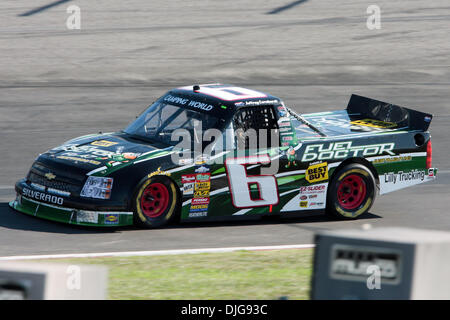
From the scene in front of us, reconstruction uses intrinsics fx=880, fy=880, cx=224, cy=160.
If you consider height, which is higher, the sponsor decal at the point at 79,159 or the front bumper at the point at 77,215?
the sponsor decal at the point at 79,159

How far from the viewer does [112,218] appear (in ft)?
31.8

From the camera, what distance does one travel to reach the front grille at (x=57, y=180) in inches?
381

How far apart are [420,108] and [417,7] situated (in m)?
11.4

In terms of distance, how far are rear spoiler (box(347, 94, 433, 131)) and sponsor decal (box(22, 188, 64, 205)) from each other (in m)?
4.76

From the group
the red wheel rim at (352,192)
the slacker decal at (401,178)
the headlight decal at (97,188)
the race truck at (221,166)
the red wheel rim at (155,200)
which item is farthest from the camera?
the slacker decal at (401,178)

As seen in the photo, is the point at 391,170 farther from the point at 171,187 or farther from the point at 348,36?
the point at 348,36

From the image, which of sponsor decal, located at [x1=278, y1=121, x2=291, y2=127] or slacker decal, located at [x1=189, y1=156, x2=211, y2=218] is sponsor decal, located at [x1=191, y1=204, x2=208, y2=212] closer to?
slacker decal, located at [x1=189, y1=156, x2=211, y2=218]

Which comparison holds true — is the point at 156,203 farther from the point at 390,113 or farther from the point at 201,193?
the point at 390,113

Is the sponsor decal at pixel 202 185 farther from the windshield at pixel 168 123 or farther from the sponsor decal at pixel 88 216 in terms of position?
the sponsor decal at pixel 88 216

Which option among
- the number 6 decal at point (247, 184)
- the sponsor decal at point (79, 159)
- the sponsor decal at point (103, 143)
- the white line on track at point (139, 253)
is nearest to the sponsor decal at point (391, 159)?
the number 6 decal at point (247, 184)

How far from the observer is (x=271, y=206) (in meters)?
10.6

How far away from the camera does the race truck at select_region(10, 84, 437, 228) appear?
9742 mm
